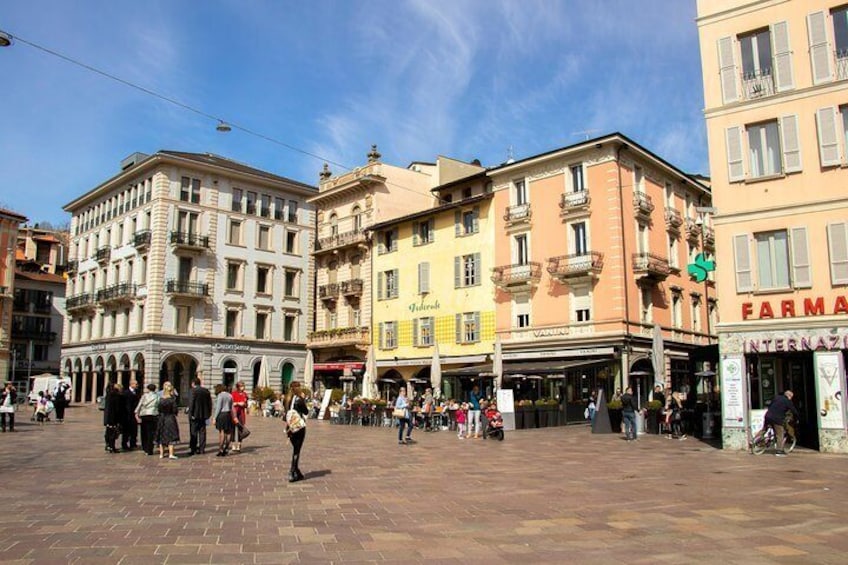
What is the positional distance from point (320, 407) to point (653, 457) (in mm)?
21383

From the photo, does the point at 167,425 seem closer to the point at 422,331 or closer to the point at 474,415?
the point at 474,415

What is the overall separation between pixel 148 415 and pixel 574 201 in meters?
23.7

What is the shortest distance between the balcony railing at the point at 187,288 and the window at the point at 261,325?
192 inches

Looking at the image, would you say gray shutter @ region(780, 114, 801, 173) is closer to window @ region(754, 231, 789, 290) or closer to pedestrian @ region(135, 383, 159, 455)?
window @ region(754, 231, 789, 290)

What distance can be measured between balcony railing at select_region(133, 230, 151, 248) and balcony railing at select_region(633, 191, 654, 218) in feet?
113

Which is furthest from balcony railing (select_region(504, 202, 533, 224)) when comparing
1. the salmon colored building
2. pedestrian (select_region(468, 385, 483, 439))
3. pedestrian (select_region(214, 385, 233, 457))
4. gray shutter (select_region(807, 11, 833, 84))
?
pedestrian (select_region(214, 385, 233, 457))

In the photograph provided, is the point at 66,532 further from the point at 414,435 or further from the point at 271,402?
the point at 271,402

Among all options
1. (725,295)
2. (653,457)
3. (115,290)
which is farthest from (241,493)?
(115,290)

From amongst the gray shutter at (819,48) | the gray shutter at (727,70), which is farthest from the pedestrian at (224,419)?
the gray shutter at (819,48)

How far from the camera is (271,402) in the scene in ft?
128

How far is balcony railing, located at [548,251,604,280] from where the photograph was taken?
108 ft

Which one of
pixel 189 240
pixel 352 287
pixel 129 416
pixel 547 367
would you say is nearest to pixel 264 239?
pixel 189 240

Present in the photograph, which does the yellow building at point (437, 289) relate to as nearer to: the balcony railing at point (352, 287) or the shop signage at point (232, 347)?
the balcony railing at point (352, 287)

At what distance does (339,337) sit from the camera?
46.8m
